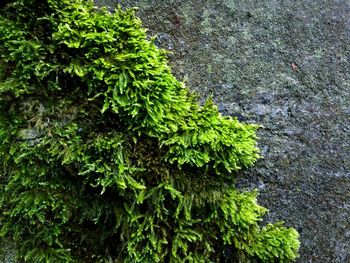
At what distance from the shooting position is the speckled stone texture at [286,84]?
4.39 ft

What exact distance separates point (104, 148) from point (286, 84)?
0.72 metres

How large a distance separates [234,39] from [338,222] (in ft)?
2.63

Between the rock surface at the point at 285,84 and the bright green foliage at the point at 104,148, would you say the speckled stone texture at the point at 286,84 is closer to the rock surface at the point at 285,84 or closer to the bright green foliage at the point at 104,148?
the rock surface at the point at 285,84

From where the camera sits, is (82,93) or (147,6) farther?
(147,6)

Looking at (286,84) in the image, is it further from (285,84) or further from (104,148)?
(104,148)

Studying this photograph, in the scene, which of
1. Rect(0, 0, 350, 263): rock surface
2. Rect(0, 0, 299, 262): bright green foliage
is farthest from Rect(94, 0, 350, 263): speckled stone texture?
Rect(0, 0, 299, 262): bright green foliage

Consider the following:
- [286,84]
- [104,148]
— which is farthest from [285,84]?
[104,148]

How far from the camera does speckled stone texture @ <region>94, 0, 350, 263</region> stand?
1337 mm

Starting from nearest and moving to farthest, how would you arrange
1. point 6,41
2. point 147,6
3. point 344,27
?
point 6,41
point 147,6
point 344,27

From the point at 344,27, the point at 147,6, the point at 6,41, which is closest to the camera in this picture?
the point at 6,41

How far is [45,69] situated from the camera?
1134mm

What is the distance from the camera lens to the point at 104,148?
114 cm

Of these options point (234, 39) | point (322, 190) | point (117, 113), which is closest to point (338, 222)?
point (322, 190)

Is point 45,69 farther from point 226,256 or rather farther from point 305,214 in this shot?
point 305,214
